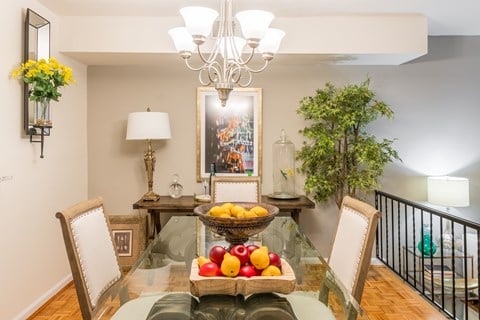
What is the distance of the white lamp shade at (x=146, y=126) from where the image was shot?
333 centimetres

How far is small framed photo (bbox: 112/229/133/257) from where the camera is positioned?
3.63 metres

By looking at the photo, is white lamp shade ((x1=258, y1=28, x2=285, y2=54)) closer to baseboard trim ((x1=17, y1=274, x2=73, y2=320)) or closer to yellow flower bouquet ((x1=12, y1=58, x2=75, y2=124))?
yellow flower bouquet ((x1=12, y1=58, x2=75, y2=124))

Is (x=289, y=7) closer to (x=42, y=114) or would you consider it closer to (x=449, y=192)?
(x=42, y=114)

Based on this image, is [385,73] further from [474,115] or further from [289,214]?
[289,214]

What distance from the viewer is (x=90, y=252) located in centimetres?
160

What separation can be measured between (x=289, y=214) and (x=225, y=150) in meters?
0.94

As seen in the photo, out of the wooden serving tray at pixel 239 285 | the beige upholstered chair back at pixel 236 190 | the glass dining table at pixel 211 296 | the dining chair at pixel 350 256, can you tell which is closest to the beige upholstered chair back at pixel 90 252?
the glass dining table at pixel 211 296

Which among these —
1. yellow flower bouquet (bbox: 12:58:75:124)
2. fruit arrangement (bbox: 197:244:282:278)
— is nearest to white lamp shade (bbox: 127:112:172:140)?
yellow flower bouquet (bbox: 12:58:75:124)

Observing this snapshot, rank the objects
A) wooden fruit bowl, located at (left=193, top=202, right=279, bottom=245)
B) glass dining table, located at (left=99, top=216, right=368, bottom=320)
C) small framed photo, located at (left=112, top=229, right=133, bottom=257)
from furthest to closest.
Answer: small framed photo, located at (left=112, top=229, right=133, bottom=257)
wooden fruit bowl, located at (left=193, top=202, right=279, bottom=245)
glass dining table, located at (left=99, top=216, right=368, bottom=320)

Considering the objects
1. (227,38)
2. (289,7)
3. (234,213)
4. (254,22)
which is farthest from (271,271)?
(289,7)

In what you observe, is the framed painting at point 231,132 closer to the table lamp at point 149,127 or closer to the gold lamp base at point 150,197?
the table lamp at point 149,127

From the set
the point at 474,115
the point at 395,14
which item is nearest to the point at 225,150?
the point at 395,14

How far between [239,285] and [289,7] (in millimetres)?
2403

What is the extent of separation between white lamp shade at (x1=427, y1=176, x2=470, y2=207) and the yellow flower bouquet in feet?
11.1
